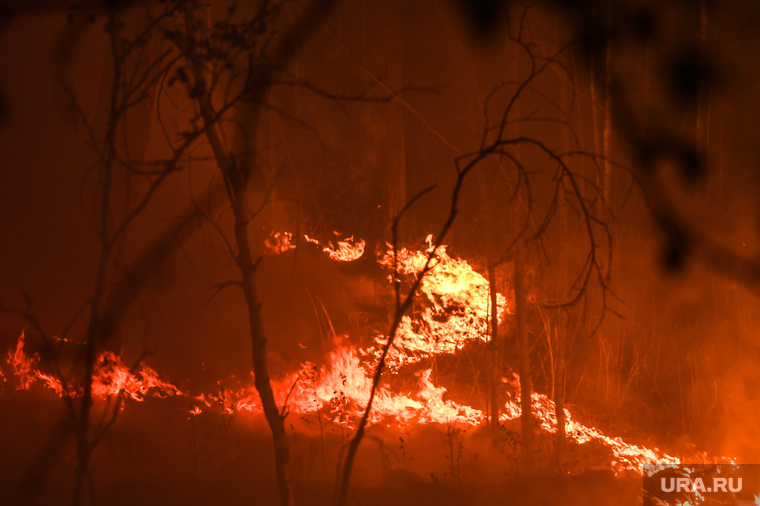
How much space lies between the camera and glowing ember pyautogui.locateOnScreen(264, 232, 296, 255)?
1102 centimetres

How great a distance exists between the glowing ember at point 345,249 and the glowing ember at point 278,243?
50 cm

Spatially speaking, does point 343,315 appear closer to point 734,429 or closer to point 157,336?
point 157,336

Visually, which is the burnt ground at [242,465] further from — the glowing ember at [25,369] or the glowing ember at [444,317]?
the glowing ember at [444,317]

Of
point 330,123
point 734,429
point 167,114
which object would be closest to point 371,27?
point 330,123

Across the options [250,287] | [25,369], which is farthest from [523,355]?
[25,369]

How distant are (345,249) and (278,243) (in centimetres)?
162

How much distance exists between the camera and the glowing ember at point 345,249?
11.9 meters

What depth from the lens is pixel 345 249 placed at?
40.0 ft

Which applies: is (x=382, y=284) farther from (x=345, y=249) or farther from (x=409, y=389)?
(x=409, y=389)

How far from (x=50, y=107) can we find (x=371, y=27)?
7.31 metres

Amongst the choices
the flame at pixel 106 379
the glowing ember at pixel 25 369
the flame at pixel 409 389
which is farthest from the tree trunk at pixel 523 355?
the glowing ember at pixel 25 369

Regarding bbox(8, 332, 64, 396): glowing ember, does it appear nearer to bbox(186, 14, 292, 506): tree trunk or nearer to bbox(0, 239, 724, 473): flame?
bbox(0, 239, 724, 473): flame

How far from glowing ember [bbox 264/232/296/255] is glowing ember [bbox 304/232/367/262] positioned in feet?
1.65
